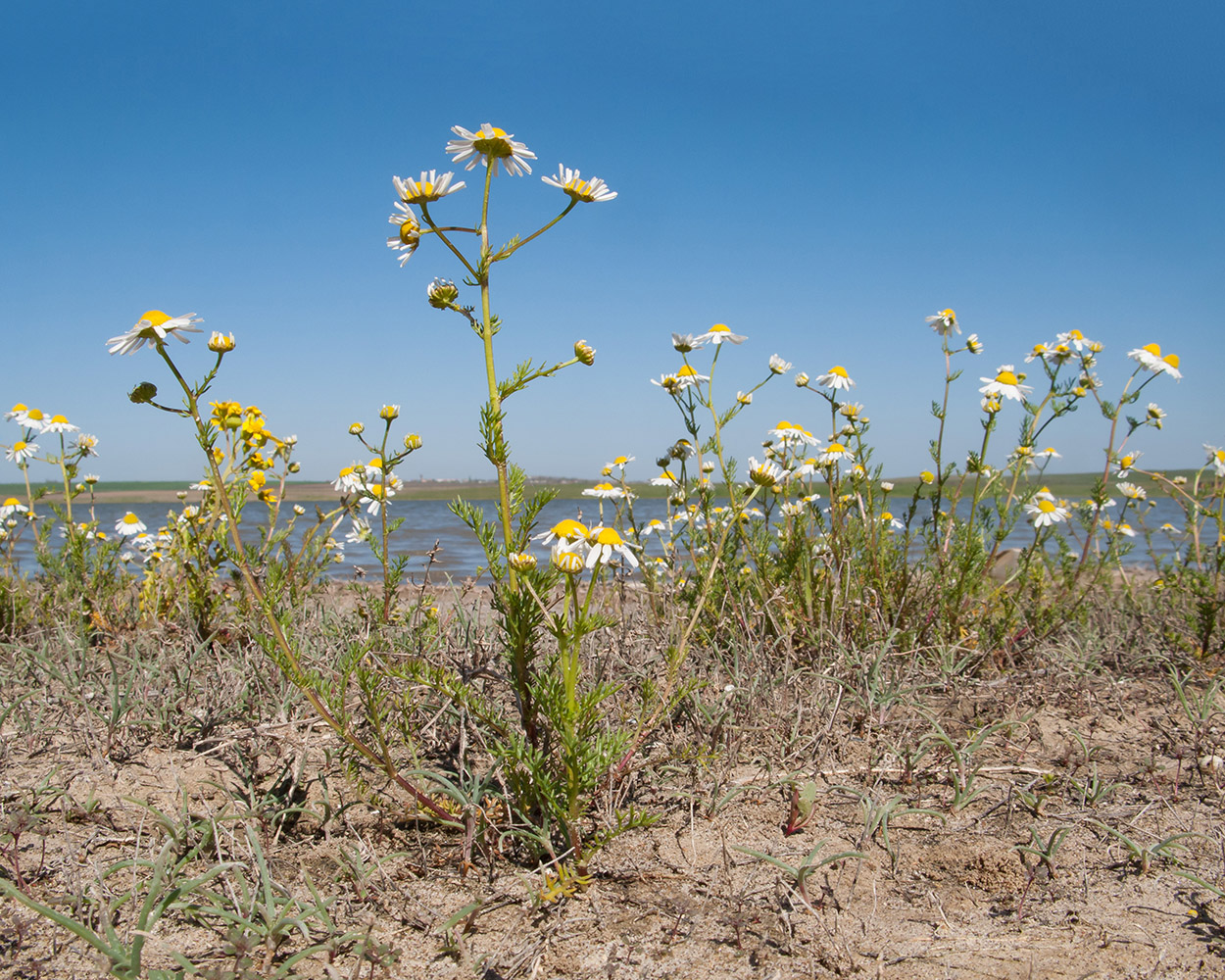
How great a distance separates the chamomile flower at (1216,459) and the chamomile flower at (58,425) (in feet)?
22.4

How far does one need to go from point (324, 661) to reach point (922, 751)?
1.98 m

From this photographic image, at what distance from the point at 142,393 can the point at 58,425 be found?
3513 millimetres

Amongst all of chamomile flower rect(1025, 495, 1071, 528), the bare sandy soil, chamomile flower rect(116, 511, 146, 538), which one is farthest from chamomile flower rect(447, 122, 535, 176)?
chamomile flower rect(116, 511, 146, 538)

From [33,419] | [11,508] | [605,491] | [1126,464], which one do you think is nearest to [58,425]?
[33,419]

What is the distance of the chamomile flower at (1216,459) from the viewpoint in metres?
4.39

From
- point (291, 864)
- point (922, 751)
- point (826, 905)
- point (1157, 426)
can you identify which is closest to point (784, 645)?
point (922, 751)

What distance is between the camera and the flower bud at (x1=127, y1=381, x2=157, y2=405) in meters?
1.63

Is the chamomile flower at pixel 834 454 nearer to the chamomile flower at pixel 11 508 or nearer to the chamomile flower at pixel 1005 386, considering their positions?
the chamomile flower at pixel 1005 386

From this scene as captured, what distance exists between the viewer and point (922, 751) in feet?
6.74

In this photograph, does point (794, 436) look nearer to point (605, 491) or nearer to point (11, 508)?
point (605, 491)

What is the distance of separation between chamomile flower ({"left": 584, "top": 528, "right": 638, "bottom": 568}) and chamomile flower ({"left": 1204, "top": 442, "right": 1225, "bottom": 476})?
4.44 metres

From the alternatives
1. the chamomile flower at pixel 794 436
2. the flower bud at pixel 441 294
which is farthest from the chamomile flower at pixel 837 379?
the flower bud at pixel 441 294

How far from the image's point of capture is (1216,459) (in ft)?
14.9

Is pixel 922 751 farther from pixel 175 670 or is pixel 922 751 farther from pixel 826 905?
pixel 175 670
